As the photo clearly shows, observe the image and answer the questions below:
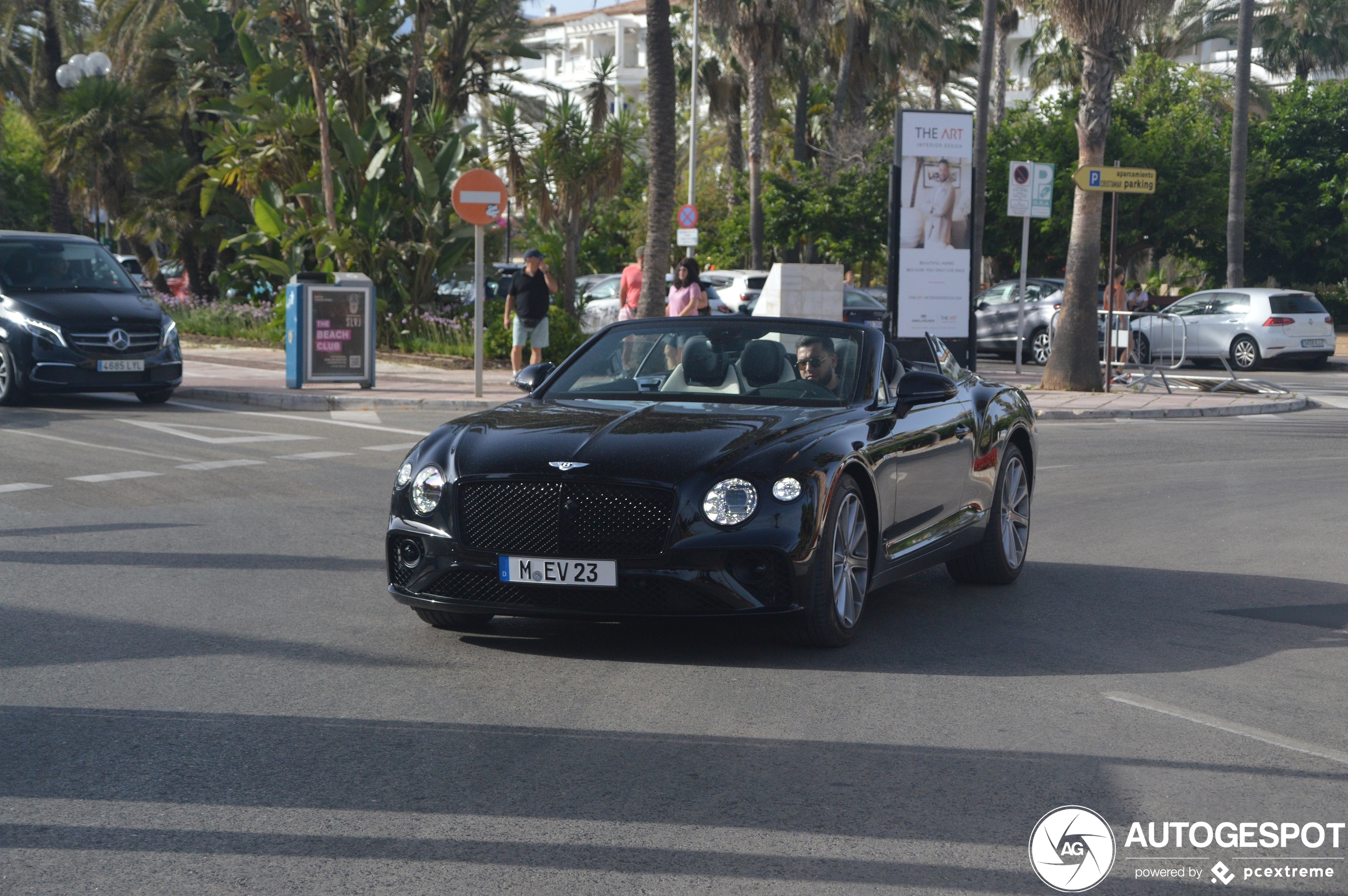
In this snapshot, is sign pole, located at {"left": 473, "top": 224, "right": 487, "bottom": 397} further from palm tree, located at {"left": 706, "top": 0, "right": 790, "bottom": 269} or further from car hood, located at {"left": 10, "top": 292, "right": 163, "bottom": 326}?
palm tree, located at {"left": 706, "top": 0, "right": 790, "bottom": 269}

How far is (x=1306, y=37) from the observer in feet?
177

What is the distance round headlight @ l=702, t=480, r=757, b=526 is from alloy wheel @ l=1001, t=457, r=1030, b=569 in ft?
9.16

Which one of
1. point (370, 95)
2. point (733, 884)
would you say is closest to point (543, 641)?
point (733, 884)

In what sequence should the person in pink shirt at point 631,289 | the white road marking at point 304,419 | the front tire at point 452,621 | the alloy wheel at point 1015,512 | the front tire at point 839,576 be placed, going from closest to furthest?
1. the front tire at point 839,576
2. the front tire at point 452,621
3. the alloy wheel at point 1015,512
4. the white road marking at point 304,419
5. the person in pink shirt at point 631,289

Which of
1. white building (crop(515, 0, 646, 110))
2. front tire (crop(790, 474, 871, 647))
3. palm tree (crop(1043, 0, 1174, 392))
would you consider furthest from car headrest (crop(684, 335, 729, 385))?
white building (crop(515, 0, 646, 110))

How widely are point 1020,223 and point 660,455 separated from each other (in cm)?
3833

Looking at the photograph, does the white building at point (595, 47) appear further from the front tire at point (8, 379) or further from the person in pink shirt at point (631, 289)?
the front tire at point (8, 379)

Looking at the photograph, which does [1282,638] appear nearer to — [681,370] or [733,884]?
[681,370]

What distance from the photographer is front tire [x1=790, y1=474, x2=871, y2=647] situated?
21.2 feet

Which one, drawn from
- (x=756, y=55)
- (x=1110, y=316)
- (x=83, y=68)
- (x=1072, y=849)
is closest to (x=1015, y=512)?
(x=1072, y=849)

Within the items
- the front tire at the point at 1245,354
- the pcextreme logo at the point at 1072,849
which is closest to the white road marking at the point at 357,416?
the pcextreme logo at the point at 1072,849

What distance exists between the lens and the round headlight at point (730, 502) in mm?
6234

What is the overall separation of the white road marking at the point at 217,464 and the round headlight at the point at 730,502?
7.86m

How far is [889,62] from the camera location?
49.4 meters
